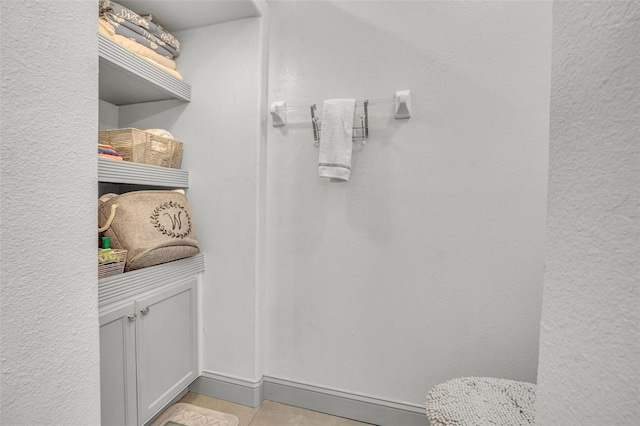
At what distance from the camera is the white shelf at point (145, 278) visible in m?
1.19

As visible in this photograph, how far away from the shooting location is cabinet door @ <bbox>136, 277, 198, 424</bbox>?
4.41 ft

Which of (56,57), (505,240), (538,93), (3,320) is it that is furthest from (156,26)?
(505,240)

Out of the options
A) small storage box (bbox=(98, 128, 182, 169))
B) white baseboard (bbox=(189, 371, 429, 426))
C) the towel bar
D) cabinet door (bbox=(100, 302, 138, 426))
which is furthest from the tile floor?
the towel bar

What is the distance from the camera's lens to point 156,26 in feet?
5.12

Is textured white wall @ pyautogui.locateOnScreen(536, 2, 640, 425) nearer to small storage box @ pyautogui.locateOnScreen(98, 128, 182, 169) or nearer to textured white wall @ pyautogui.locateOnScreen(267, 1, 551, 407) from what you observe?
textured white wall @ pyautogui.locateOnScreen(267, 1, 551, 407)

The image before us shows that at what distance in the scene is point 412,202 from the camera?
1.49 meters

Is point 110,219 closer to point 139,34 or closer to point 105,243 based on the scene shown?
point 105,243

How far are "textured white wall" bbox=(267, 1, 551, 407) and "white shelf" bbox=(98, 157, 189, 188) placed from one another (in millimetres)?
506

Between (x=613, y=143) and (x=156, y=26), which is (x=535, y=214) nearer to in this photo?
(x=613, y=143)

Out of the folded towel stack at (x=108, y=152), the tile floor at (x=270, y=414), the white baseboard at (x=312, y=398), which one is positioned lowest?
the tile floor at (x=270, y=414)

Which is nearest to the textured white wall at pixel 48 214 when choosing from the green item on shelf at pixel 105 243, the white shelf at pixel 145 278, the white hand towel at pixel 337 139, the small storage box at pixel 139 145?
the white shelf at pixel 145 278

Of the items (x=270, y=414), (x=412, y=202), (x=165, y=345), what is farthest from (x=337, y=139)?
(x=270, y=414)

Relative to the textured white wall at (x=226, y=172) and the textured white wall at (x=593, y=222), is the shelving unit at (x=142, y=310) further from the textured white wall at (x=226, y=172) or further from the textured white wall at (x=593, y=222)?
the textured white wall at (x=593, y=222)

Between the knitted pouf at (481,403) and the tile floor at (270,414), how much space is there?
0.60 meters
